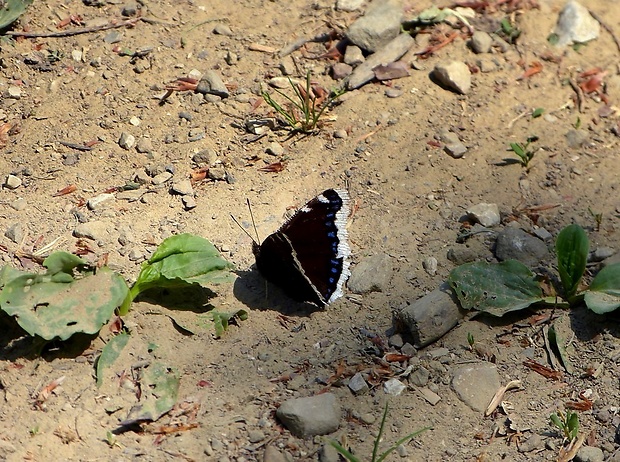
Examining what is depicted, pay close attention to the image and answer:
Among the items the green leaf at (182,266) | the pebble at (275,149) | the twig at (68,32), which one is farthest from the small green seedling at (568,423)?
the twig at (68,32)

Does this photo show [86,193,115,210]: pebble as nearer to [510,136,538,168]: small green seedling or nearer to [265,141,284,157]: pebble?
[265,141,284,157]: pebble

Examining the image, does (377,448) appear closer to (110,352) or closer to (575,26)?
(110,352)

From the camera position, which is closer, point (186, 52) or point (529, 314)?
point (529, 314)

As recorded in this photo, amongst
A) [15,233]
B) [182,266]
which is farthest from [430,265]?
[15,233]

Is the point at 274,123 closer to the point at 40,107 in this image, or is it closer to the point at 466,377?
the point at 40,107

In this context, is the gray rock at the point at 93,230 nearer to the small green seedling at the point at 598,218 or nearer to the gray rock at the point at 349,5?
the gray rock at the point at 349,5

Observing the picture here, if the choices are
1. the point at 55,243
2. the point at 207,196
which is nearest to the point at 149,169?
the point at 207,196

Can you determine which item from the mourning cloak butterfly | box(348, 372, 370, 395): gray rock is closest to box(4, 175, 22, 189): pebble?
the mourning cloak butterfly
